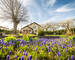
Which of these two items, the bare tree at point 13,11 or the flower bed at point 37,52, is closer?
the flower bed at point 37,52

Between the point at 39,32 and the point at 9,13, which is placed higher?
the point at 9,13

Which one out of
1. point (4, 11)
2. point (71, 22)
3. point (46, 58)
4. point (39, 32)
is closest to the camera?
point (46, 58)

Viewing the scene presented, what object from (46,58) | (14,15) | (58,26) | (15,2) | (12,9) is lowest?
(46,58)

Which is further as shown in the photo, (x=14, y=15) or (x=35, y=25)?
(x=35, y=25)

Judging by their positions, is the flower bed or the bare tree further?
the bare tree

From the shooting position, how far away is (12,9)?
2239 centimetres

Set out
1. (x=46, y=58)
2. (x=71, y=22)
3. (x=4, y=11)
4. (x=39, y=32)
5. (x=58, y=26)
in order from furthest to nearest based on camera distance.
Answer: (x=58, y=26) < (x=71, y=22) < (x=4, y=11) < (x=39, y=32) < (x=46, y=58)

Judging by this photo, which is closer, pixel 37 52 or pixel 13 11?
pixel 37 52

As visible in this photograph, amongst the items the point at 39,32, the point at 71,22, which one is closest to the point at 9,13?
the point at 39,32

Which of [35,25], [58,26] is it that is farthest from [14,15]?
[58,26]

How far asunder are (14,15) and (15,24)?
98.8 inches

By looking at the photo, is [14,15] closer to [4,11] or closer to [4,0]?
[4,11]

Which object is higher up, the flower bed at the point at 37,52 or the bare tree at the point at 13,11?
the bare tree at the point at 13,11

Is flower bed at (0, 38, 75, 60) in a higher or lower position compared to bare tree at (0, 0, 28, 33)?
lower
